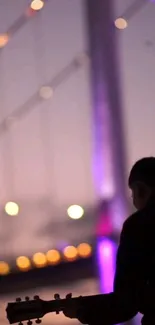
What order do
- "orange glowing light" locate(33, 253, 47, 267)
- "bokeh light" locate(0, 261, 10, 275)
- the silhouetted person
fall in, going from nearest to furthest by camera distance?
the silhouetted person, "bokeh light" locate(0, 261, 10, 275), "orange glowing light" locate(33, 253, 47, 267)

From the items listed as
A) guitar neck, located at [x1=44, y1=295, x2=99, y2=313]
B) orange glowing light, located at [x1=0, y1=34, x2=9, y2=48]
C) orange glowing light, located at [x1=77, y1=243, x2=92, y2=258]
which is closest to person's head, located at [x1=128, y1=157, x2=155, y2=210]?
guitar neck, located at [x1=44, y1=295, x2=99, y2=313]

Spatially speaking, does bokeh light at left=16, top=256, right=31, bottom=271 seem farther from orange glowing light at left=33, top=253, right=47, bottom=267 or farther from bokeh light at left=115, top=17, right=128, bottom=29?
bokeh light at left=115, top=17, right=128, bottom=29

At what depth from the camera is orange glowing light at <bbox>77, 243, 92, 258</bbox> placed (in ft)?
9.91

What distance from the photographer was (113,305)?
79 centimetres

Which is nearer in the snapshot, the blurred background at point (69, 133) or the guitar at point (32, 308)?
the guitar at point (32, 308)

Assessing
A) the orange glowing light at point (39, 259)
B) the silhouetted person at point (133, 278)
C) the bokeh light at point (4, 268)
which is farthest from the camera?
the orange glowing light at point (39, 259)

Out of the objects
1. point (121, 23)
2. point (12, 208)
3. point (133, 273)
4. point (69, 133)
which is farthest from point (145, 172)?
point (121, 23)

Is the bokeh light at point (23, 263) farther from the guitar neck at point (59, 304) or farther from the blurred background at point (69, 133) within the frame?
the guitar neck at point (59, 304)

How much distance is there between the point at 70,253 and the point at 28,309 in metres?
2.20

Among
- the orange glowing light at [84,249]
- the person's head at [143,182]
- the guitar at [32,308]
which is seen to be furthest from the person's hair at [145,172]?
the orange glowing light at [84,249]

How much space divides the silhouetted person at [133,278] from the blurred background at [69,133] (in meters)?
2.02

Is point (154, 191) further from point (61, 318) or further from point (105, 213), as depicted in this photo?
point (105, 213)

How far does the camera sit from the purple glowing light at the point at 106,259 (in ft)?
9.62

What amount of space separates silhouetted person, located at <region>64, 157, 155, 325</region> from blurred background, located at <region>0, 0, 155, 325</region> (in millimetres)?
2020
